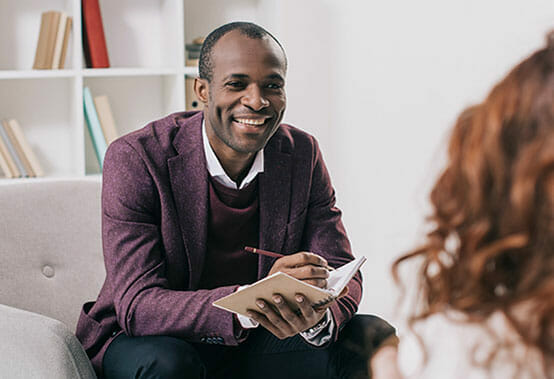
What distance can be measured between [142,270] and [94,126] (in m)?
1.34

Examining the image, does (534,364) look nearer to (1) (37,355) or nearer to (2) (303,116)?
(1) (37,355)

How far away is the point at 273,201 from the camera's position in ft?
5.77

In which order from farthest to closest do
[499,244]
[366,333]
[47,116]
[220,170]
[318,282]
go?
[47,116]
[220,170]
[366,333]
[318,282]
[499,244]

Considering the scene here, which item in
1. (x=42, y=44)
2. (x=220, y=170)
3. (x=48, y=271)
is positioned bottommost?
(x=48, y=271)

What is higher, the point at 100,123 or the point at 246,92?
the point at 246,92

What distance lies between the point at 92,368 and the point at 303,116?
1.71 m

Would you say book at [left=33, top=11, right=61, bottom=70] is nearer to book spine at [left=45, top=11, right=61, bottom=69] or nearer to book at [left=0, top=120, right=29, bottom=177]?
book spine at [left=45, top=11, right=61, bottom=69]

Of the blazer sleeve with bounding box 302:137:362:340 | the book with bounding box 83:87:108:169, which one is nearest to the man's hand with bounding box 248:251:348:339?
the blazer sleeve with bounding box 302:137:362:340

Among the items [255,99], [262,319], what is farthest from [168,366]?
[255,99]

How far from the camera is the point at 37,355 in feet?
4.53

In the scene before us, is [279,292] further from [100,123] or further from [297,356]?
[100,123]

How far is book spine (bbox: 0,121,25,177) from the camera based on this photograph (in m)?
2.77

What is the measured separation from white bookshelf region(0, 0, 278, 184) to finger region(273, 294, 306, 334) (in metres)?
1.53

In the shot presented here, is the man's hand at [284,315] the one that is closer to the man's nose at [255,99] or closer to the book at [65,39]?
the man's nose at [255,99]
